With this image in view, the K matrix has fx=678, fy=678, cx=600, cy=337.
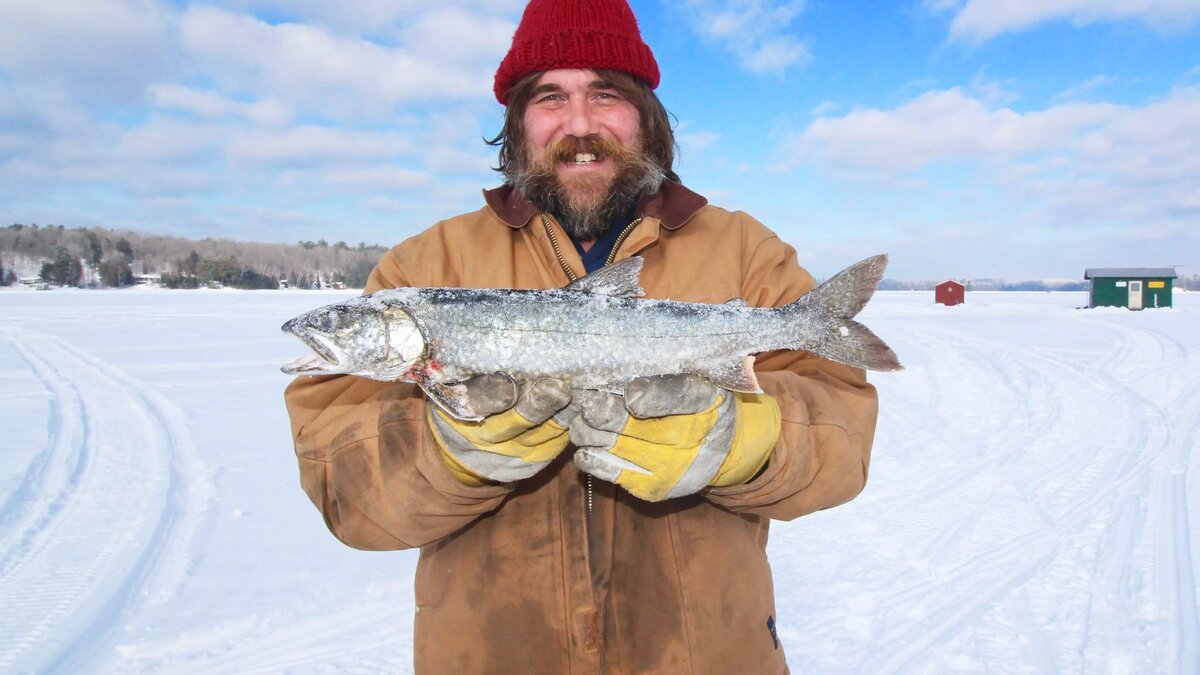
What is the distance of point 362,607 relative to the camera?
16.4 feet

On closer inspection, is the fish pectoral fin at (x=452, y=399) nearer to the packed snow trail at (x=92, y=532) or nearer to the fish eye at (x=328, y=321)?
the fish eye at (x=328, y=321)

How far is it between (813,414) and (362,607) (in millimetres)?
3813

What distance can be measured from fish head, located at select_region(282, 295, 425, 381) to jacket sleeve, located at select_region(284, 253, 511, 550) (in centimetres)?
17

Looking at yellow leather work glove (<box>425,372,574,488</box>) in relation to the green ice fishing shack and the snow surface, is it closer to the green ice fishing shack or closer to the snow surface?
the snow surface

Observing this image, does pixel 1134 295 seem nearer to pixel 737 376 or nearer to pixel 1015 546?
pixel 1015 546

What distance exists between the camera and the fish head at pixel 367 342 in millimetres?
2812

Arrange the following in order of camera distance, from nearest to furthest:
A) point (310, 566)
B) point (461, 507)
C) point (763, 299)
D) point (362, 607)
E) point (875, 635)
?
point (461, 507) → point (763, 299) → point (875, 635) → point (362, 607) → point (310, 566)

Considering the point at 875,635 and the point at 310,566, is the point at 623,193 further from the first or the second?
the point at 310,566

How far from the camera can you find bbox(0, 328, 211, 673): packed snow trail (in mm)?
4547

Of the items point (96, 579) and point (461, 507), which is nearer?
point (461, 507)

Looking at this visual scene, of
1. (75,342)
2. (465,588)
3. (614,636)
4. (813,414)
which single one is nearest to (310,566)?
(465,588)

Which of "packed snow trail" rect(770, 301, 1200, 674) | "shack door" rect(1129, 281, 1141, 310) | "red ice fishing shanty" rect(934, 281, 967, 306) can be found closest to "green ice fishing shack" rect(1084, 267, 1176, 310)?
"shack door" rect(1129, 281, 1141, 310)

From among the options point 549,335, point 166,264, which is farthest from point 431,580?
point 166,264

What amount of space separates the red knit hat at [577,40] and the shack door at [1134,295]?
50.5 meters
